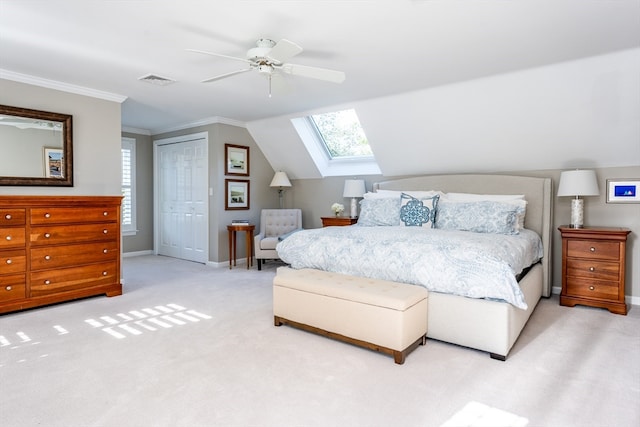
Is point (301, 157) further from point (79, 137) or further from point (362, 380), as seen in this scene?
point (362, 380)

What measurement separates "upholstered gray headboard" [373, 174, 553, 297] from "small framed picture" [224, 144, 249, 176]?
9.65 feet

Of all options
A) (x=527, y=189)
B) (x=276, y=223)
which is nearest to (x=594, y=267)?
(x=527, y=189)

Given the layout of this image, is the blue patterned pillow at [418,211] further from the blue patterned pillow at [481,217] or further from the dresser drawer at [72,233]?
the dresser drawer at [72,233]

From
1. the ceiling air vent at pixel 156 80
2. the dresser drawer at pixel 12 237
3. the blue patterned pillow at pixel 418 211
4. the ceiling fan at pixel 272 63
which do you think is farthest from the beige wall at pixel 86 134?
the blue patterned pillow at pixel 418 211

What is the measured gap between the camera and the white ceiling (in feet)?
8.13

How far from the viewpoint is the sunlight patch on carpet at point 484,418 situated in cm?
185

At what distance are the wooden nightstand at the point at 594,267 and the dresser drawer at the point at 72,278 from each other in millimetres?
4817

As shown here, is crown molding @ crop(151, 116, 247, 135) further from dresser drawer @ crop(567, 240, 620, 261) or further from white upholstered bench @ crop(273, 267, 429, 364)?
dresser drawer @ crop(567, 240, 620, 261)

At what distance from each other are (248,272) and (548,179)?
400 cm

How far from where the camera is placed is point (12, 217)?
11.5 ft

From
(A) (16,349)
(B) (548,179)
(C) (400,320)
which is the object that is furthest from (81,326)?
(B) (548,179)

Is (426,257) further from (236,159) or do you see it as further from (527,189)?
(236,159)

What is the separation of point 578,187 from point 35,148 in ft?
18.4

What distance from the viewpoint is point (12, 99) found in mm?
3865
